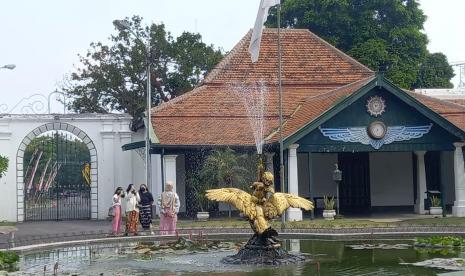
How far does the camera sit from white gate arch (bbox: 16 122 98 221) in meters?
30.9

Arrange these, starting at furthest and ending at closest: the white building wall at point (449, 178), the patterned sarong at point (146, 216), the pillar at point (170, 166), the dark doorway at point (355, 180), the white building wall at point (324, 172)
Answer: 1. the dark doorway at point (355, 180)
2. the white building wall at point (324, 172)
3. the white building wall at point (449, 178)
4. the pillar at point (170, 166)
5. the patterned sarong at point (146, 216)

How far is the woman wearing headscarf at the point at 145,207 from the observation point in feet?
76.5

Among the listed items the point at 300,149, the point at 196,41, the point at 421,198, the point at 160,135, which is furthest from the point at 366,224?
the point at 196,41

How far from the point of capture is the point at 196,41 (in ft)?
151

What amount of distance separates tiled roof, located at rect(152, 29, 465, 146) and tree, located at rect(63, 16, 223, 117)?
9307 mm

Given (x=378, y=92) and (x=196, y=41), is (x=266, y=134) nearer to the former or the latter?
(x=378, y=92)

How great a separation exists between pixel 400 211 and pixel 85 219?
1242 cm

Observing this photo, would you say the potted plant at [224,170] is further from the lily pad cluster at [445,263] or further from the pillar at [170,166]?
the lily pad cluster at [445,263]

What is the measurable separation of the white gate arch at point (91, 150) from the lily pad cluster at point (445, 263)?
18.8 meters

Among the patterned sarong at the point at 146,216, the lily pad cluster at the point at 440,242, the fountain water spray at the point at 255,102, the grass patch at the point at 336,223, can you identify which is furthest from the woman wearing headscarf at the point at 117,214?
the lily pad cluster at the point at 440,242

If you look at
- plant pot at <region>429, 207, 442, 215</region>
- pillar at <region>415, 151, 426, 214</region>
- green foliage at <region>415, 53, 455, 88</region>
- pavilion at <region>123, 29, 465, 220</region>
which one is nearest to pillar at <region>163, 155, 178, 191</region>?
pavilion at <region>123, 29, 465, 220</region>

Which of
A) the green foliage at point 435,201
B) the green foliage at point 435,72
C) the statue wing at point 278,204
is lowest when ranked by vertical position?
the green foliage at point 435,201

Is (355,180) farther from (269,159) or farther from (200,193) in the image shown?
(200,193)

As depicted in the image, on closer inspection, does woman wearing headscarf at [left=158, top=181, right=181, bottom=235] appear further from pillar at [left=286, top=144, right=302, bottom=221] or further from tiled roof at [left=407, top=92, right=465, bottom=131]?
tiled roof at [left=407, top=92, right=465, bottom=131]
